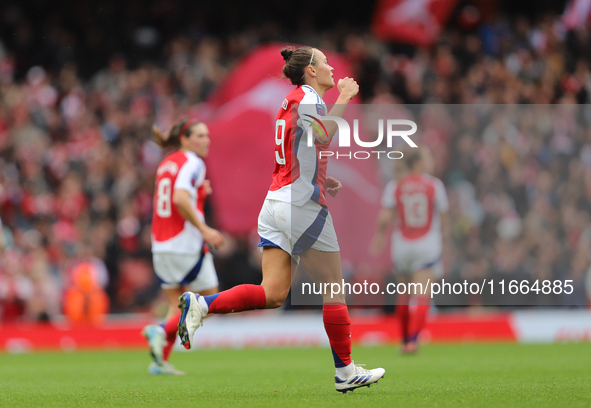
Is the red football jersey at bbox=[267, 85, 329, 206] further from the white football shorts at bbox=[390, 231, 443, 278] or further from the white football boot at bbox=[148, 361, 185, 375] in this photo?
the white football shorts at bbox=[390, 231, 443, 278]

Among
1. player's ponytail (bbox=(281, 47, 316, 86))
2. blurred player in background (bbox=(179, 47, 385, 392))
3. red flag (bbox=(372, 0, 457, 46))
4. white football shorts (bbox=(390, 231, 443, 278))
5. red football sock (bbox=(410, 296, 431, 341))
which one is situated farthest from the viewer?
red flag (bbox=(372, 0, 457, 46))

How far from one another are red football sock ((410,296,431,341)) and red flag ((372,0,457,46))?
32.3 feet

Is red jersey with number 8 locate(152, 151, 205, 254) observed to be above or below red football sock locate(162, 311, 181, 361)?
above

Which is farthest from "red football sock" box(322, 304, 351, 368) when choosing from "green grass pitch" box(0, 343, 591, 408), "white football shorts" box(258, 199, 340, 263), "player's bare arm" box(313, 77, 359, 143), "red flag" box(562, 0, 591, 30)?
"red flag" box(562, 0, 591, 30)

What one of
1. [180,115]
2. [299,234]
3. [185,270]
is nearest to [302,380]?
[185,270]

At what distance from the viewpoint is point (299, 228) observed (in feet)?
16.2

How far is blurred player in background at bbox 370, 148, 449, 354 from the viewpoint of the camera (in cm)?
940

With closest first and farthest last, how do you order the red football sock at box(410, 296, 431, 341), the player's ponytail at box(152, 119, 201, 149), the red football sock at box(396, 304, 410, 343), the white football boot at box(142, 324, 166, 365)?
the white football boot at box(142, 324, 166, 365)
the player's ponytail at box(152, 119, 201, 149)
the red football sock at box(410, 296, 431, 341)
the red football sock at box(396, 304, 410, 343)

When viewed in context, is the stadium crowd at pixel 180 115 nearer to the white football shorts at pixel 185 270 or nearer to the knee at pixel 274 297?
the white football shorts at pixel 185 270

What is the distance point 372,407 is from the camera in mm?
4355

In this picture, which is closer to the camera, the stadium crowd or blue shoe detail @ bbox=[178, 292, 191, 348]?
blue shoe detail @ bbox=[178, 292, 191, 348]

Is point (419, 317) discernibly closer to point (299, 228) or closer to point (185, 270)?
point (185, 270)

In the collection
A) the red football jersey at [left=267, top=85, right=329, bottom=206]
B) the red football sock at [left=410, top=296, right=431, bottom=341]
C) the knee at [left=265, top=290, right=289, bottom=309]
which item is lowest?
the red football sock at [left=410, top=296, right=431, bottom=341]

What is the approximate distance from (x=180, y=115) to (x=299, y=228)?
11.8 m
